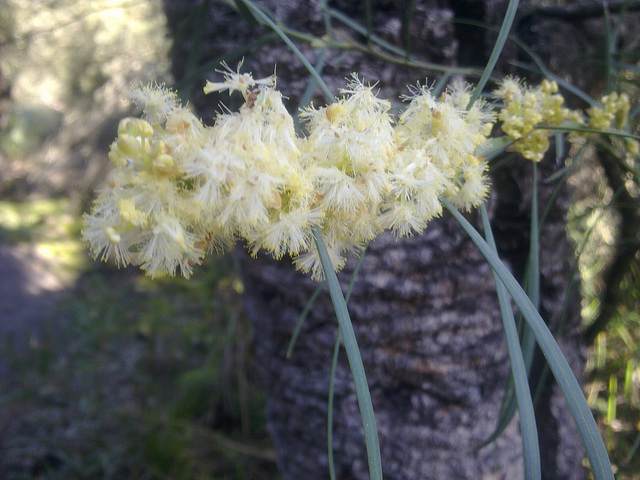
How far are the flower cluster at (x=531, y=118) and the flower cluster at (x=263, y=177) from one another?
2.9 inches

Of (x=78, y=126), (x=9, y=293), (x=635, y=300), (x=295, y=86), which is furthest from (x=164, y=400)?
(x=78, y=126)

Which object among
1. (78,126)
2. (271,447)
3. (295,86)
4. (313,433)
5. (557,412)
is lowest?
(271,447)

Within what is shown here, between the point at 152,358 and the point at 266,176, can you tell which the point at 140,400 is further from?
the point at 266,176

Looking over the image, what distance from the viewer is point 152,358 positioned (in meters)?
2.21

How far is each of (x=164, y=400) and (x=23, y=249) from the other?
10.5 feet

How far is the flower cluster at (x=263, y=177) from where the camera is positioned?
1.18 feet

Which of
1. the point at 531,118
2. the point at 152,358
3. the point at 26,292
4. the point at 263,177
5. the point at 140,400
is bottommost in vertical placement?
the point at 140,400

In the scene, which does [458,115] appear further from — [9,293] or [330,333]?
[9,293]

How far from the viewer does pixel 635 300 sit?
1.40 metres

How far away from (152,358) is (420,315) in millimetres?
1760

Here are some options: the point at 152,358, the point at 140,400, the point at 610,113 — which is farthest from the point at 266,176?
the point at 152,358

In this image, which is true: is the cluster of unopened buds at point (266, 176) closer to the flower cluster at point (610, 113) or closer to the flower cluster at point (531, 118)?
the flower cluster at point (531, 118)

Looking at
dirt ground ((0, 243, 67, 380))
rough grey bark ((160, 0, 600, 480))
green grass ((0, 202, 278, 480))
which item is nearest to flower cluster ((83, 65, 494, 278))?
rough grey bark ((160, 0, 600, 480))

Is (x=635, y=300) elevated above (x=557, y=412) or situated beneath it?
elevated above
